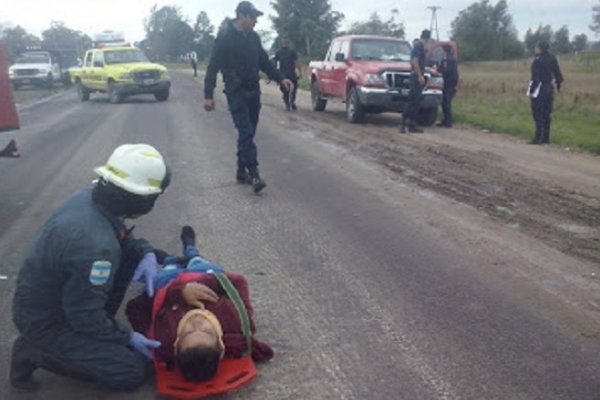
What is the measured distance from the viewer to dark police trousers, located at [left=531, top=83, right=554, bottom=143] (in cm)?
1339

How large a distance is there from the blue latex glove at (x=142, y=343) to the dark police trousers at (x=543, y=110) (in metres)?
11.1

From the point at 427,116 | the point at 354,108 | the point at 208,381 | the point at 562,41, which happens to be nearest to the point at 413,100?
the point at 427,116

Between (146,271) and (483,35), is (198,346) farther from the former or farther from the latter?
(483,35)

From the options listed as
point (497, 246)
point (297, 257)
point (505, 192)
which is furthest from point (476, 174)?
point (297, 257)

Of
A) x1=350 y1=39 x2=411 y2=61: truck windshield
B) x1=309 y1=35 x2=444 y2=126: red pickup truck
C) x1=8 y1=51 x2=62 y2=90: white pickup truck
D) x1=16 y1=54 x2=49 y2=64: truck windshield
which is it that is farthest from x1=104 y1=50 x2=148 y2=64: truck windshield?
x1=16 y1=54 x2=49 y2=64: truck windshield

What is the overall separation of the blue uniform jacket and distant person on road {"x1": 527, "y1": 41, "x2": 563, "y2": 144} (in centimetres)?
1112

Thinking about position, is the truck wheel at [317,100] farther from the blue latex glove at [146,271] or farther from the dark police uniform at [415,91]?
the blue latex glove at [146,271]

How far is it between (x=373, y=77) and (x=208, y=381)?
A: 12773 millimetres

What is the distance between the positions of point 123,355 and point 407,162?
770 cm

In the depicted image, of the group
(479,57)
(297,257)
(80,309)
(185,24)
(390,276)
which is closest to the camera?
(80,309)

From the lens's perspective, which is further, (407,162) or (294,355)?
(407,162)

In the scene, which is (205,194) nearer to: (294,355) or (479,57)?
(294,355)

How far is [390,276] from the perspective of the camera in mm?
5609

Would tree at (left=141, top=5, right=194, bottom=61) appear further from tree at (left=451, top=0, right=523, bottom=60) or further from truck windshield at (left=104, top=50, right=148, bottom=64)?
truck windshield at (left=104, top=50, right=148, bottom=64)
